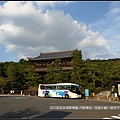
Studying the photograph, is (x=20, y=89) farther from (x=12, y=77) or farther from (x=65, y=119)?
(x=65, y=119)

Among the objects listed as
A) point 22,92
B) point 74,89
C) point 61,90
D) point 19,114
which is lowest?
point 19,114

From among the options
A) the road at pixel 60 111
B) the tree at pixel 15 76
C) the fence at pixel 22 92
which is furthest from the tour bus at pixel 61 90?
the tree at pixel 15 76

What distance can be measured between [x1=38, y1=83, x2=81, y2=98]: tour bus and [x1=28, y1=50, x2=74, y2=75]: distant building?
50.4ft

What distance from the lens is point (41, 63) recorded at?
57.8m

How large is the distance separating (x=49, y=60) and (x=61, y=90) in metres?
22.7

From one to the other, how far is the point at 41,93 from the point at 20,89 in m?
15.5

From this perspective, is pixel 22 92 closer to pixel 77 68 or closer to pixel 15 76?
pixel 15 76

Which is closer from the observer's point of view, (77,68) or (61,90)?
(61,90)

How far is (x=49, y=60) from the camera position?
56719 millimetres

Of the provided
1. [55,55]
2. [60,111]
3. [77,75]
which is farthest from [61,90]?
[55,55]

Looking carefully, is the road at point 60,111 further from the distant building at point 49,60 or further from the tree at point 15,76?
the distant building at point 49,60

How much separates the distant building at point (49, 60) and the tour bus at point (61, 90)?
15.4 metres

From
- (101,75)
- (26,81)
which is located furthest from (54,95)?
(26,81)

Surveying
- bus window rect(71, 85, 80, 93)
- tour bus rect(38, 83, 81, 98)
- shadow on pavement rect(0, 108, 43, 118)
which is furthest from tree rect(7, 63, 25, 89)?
shadow on pavement rect(0, 108, 43, 118)
